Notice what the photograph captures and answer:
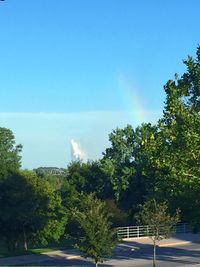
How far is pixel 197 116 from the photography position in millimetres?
23312

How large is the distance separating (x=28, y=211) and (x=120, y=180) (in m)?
18.4

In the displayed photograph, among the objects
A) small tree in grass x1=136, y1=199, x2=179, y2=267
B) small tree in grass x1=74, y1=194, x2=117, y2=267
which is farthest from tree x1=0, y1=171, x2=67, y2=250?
small tree in grass x1=74, y1=194, x2=117, y2=267

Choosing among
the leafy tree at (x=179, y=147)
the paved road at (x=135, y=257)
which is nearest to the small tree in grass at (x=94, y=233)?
the leafy tree at (x=179, y=147)

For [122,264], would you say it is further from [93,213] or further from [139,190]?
[139,190]

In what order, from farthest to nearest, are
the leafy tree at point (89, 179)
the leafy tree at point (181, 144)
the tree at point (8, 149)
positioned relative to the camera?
the tree at point (8, 149) → the leafy tree at point (89, 179) → the leafy tree at point (181, 144)

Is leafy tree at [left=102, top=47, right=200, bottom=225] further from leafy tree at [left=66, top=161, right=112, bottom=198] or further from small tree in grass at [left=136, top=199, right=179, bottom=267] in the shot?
leafy tree at [left=66, top=161, right=112, bottom=198]

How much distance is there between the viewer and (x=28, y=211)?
44969 mm

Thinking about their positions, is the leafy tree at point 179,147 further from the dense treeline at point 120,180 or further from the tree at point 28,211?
the tree at point 28,211

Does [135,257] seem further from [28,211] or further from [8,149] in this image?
[8,149]

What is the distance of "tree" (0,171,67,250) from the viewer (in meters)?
45.3

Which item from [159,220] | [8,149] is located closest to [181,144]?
[159,220]

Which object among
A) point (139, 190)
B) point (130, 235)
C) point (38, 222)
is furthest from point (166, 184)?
point (139, 190)

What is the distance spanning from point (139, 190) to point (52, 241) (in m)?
14.0

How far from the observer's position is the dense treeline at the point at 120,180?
2380cm
